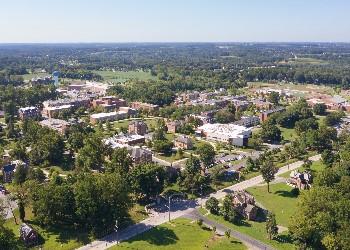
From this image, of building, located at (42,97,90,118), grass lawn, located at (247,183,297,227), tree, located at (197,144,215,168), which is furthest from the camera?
building, located at (42,97,90,118)

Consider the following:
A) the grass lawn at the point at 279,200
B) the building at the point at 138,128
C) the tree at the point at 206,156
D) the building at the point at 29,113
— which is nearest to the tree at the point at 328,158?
the grass lawn at the point at 279,200

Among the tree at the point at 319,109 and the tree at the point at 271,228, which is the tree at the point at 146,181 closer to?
the tree at the point at 271,228

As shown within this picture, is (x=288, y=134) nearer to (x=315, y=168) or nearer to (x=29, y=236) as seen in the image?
(x=315, y=168)

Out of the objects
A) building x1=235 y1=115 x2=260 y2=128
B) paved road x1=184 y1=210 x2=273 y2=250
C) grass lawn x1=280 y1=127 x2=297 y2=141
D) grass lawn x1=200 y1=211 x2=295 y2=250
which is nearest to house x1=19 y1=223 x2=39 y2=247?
paved road x1=184 y1=210 x2=273 y2=250

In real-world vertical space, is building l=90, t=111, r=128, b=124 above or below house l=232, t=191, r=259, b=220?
above

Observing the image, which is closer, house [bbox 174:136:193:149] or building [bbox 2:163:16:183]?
building [bbox 2:163:16:183]

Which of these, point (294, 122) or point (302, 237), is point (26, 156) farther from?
point (294, 122)

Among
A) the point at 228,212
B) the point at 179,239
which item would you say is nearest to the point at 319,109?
the point at 228,212

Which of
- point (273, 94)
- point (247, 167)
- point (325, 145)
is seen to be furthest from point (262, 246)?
point (273, 94)

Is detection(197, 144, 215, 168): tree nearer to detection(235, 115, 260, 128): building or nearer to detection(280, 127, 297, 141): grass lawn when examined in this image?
detection(280, 127, 297, 141): grass lawn
